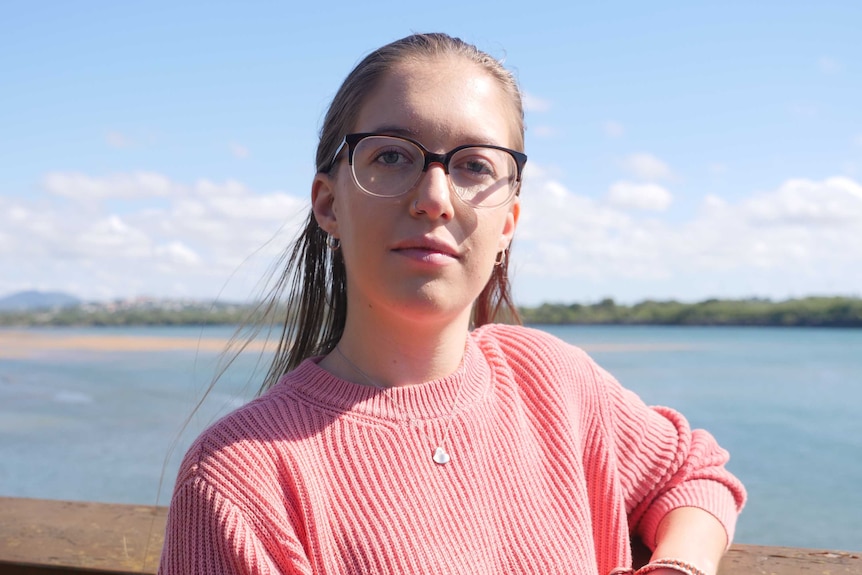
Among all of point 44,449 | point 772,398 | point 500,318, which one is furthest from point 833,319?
point 500,318

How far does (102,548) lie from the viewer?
166cm

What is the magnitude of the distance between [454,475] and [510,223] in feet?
1.69

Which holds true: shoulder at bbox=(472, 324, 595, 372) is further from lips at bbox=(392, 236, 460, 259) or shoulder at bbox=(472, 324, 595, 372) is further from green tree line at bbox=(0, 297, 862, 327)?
green tree line at bbox=(0, 297, 862, 327)

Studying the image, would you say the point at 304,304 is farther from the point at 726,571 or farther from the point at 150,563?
the point at 726,571

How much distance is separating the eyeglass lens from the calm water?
2.11ft

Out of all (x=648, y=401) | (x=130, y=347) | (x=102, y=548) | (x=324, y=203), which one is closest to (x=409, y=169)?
(x=324, y=203)

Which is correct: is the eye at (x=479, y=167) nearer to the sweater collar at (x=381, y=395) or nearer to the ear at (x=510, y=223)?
the ear at (x=510, y=223)

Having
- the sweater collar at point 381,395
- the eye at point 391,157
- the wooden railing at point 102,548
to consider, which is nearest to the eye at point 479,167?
the eye at point 391,157

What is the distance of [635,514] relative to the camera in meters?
1.65

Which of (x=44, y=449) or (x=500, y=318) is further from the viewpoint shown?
(x=44, y=449)

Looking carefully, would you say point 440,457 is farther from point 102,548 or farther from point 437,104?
point 102,548

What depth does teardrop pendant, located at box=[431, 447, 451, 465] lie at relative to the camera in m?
1.41

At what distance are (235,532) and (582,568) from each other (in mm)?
618

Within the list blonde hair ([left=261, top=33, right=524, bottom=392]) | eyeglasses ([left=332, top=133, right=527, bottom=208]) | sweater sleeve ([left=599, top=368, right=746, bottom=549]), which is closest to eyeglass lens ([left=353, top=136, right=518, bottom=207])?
eyeglasses ([left=332, top=133, right=527, bottom=208])
